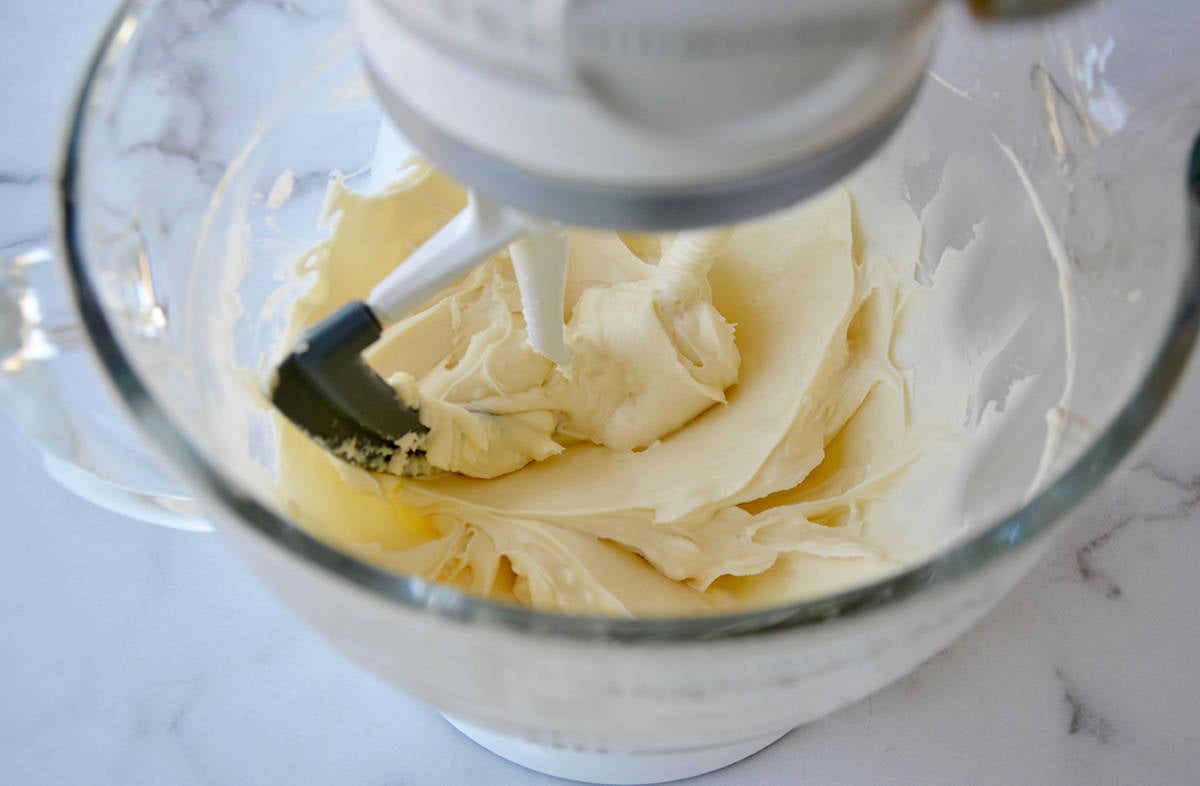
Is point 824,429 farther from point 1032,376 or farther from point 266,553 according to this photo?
point 266,553

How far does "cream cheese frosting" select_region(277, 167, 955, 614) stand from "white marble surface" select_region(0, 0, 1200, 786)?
0.12 metres

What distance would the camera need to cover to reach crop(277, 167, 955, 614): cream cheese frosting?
2.34 feet

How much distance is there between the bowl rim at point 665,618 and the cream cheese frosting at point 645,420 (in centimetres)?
18

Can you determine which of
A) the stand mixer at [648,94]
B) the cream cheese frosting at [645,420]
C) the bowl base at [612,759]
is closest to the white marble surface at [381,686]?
the bowl base at [612,759]

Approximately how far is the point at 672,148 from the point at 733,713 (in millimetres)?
291

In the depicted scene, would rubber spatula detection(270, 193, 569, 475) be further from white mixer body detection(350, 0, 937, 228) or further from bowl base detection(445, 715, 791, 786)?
bowl base detection(445, 715, 791, 786)

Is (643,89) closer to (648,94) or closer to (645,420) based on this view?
(648,94)

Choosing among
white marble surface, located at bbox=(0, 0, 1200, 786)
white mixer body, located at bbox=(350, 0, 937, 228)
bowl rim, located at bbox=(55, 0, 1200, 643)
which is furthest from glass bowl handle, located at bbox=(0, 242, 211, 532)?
white mixer body, located at bbox=(350, 0, 937, 228)

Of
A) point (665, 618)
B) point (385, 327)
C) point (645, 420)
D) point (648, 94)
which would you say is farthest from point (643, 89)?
point (645, 420)

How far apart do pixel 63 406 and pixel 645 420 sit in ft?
1.21

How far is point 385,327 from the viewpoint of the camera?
0.62 metres

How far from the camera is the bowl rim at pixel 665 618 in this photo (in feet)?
1.44

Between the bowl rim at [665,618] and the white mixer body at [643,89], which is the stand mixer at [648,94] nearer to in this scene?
the white mixer body at [643,89]

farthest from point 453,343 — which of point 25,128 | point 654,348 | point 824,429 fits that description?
point 25,128
